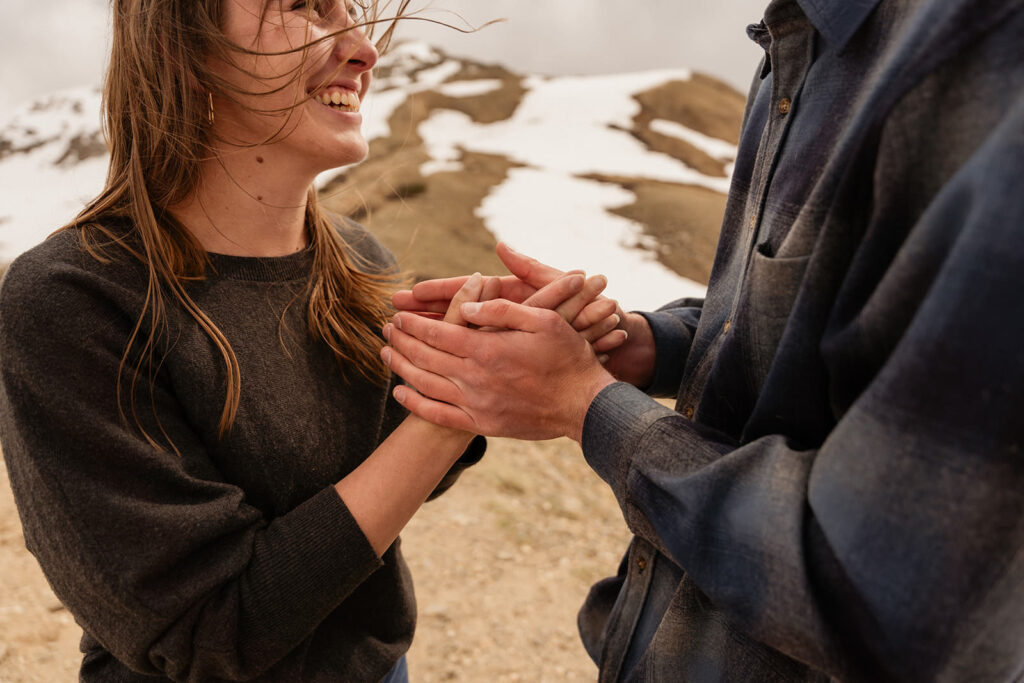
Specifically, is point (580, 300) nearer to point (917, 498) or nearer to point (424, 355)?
point (424, 355)

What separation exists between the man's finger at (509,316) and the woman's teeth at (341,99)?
890mm

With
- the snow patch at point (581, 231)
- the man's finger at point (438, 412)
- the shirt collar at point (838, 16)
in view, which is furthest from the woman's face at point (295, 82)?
the snow patch at point (581, 231)

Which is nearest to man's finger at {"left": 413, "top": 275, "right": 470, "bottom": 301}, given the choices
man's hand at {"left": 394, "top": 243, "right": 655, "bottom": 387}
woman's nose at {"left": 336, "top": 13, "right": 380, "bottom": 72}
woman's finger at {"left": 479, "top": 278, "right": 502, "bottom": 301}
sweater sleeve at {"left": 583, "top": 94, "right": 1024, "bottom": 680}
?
man's hand at {"left": 394, "top": 243, "right": 655, "bottom": 387}

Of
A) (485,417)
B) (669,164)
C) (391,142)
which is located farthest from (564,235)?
(485,417)

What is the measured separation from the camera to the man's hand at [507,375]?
5.58ft

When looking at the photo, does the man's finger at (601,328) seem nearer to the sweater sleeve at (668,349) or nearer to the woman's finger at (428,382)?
the sweater sleeve at (668,349)

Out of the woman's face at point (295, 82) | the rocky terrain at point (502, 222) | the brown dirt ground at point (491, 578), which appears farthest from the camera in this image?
the rocky terrain at point (502, 222)

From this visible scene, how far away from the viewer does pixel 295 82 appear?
197cm

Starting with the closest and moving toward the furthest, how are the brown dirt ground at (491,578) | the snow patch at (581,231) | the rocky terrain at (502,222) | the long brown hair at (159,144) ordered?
the long brown hair at (159,144) < the brown dirt ground at (491,578) < the rocky terrain at (502,222) < the snow patch at (581,231)

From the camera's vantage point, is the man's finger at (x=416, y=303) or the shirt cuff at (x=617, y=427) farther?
the man's finger at (x=416, y=303)

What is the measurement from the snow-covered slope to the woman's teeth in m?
8.37

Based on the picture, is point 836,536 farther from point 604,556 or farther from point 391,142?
point 391,142

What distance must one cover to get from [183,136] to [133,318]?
0.63 m

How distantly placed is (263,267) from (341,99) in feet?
2.12
